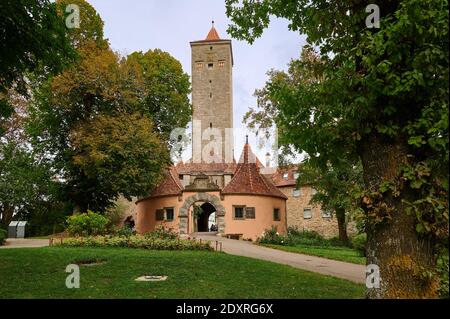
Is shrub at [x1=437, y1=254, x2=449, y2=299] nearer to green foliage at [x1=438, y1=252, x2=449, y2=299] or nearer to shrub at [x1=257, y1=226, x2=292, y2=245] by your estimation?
green foliage at [x1=438, y1=252, x2=449, y2=299]

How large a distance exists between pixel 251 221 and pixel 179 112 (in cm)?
1015

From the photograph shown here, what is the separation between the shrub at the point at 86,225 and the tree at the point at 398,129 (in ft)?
57.4

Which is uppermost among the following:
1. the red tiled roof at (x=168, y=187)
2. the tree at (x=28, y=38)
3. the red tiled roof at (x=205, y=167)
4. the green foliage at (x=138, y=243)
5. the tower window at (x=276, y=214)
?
the tree at (x=28, y=38)

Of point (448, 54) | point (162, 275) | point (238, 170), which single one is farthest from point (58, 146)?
point (448, 54)

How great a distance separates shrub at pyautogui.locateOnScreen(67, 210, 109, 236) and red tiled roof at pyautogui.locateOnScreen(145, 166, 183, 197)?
28.3 ft

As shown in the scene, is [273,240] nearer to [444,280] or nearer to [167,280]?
[167,280]

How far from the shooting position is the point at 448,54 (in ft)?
19.7

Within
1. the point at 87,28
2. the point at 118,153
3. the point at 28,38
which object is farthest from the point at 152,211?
the point at 28,38

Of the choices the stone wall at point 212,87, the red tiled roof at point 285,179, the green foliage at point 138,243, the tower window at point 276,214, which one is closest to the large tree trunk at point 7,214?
the green foliage at point 138,243

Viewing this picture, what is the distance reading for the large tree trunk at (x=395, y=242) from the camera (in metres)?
6.61

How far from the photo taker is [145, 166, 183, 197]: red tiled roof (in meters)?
31.7

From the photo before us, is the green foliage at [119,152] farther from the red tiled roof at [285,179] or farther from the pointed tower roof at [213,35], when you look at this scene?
the pointed tower roof at [213,35]

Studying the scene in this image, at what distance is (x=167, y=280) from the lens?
10898 mm

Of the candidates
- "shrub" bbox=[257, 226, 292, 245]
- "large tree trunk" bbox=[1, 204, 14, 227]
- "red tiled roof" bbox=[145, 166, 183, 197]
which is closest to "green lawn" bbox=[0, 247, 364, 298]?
"shrub" bbox=[257, 226, 292, 245]
